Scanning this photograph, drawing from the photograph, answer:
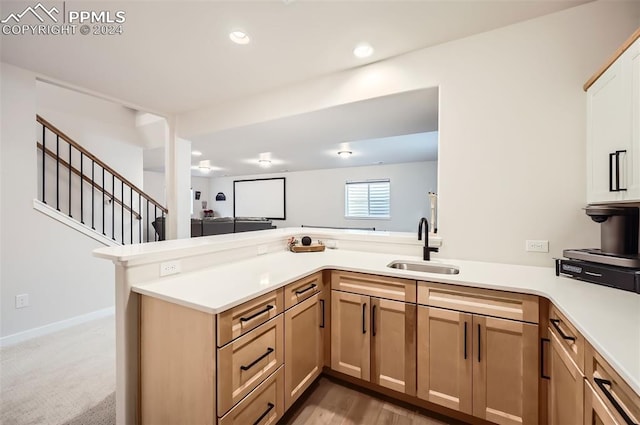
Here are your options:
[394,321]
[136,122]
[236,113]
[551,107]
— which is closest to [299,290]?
[394,321]

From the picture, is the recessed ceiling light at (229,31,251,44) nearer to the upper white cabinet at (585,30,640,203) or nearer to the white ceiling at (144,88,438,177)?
the white ceiling at (144,88,438,177)

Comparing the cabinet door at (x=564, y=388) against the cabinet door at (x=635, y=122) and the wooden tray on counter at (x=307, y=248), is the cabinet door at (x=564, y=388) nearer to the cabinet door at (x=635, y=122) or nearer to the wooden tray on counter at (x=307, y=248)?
the cabinet door at (x=635, y=122)

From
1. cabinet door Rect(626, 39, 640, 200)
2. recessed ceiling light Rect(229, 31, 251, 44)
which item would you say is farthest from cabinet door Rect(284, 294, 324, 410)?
recessed ceiling light Rect(229, 31, 251, 44)

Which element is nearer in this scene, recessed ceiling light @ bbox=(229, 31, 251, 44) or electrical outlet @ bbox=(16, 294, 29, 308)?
recessed ceiling light @ bbox=(229, 31, 251, 44)

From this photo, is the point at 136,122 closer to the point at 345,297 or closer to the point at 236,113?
the point at 236,113

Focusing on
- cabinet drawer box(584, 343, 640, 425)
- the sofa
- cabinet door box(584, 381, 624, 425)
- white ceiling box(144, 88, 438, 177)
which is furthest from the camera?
the sofa

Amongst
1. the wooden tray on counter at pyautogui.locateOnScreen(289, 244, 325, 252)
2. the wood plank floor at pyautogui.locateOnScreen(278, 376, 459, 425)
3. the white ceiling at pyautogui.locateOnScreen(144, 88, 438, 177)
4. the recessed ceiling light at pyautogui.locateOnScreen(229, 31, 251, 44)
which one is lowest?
the wood plank floor at pyautogui.locateOnScreen(278, 376, 459, 425)

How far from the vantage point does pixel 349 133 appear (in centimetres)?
362

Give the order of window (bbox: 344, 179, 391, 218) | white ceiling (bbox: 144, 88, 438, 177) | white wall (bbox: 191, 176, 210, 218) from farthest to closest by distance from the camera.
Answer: white wall (bbox: 191, 176, 210, 218)
window (bbox: 344, 179, 391, 218)
white ceiling (bbox: 144, 88, 438, 177)

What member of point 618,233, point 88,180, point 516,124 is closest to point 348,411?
point 618,233

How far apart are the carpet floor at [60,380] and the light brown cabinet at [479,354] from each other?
2068 mm

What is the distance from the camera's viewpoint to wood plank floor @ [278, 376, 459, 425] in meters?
1.70

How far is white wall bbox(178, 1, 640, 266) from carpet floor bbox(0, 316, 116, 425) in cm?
279
